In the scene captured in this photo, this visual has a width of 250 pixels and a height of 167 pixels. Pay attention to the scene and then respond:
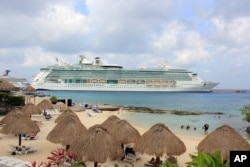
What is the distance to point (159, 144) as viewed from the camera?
8.38 meters

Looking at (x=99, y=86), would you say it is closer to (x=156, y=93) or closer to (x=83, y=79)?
Answer: (x=83, y=79)

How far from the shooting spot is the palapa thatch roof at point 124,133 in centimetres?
986

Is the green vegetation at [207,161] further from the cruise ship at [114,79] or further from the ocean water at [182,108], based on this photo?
the cruise ship at [114,79]

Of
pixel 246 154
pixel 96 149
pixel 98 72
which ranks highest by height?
pixel 98 72

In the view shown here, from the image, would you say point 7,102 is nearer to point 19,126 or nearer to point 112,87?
point 19,126

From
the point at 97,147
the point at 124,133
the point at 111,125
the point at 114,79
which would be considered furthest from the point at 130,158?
the point at 114,79

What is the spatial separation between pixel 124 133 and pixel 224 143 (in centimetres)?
323

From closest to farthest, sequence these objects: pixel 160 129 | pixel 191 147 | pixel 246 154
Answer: pixel 246 154 < pixel 160 129 < pixel 191 147

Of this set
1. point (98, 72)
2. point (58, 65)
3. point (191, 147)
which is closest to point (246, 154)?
point (191, 147)

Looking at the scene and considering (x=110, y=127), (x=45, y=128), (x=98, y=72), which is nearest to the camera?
(x=110, y=127)

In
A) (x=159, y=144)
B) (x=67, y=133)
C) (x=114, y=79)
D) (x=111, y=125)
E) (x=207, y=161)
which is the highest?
(x=114, y=79)

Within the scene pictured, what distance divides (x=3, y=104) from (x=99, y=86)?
51956 mm

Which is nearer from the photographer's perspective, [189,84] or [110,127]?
[110,127]

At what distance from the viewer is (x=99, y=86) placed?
72375 millimetres
